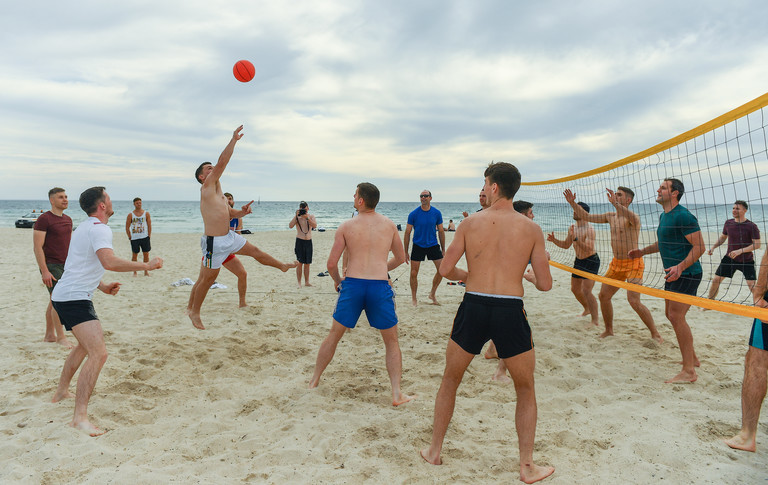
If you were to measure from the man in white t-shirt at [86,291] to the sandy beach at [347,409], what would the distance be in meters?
0.33

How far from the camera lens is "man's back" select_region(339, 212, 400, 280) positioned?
363 centimetres

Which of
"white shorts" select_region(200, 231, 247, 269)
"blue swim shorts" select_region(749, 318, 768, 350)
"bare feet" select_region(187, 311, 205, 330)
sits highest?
"white shorts" select_region(200, 231, 247, 269)

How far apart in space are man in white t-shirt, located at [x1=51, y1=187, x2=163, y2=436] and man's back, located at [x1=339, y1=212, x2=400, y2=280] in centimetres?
147

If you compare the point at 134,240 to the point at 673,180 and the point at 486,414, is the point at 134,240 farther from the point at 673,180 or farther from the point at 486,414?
the point at 673,180

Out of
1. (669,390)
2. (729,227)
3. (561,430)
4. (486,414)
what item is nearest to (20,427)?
(486,414)

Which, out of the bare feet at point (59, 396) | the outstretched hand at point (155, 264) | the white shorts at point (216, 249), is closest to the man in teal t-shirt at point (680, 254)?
the outstretched hand at point (155, 264)

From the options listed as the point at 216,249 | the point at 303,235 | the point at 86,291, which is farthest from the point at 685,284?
the point at 303,235

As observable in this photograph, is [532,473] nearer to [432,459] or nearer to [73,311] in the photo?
[432,459]

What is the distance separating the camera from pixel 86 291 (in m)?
3.27

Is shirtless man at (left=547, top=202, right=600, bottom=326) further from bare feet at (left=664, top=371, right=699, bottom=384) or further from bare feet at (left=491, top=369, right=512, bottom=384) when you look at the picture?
bare feet at (left=491, top=369, right=512, bottom=384)

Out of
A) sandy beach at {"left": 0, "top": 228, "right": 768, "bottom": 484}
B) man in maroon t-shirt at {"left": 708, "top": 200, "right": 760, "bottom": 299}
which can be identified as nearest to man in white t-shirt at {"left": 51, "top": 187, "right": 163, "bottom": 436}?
sandy beach at {"left": 0, "top": 228, "right": 768, "bottom": 484}

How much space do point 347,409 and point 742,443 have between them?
9.40 ft

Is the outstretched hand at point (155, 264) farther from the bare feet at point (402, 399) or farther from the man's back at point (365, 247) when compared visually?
the bare feet at point (402, 399)

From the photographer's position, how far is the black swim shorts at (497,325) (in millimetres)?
2471
